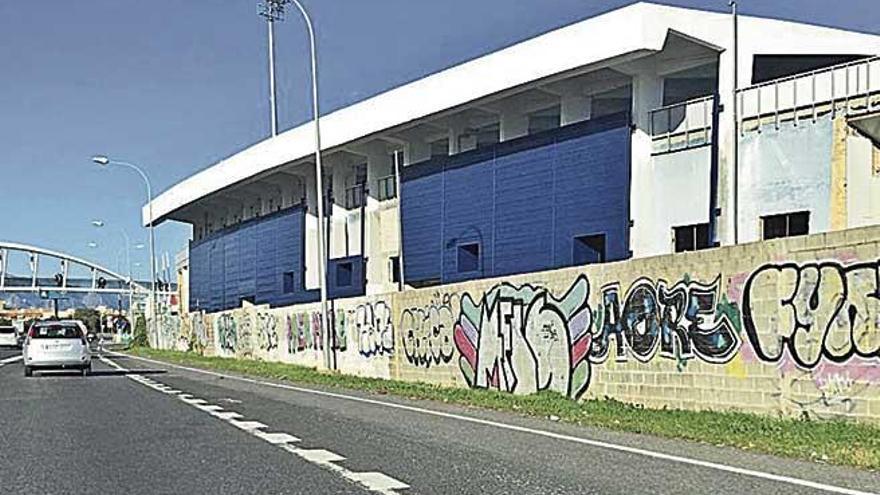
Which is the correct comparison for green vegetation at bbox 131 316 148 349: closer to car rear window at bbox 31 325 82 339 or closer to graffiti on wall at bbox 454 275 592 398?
car rear window at bbox 31 325 82 339

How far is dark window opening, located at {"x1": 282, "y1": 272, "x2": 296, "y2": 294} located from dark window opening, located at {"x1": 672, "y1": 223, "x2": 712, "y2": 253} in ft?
94.2

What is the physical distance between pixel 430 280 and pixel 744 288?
26.0 meters

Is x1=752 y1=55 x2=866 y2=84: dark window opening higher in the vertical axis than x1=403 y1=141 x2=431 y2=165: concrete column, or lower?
higher

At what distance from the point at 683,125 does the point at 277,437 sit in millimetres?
18943

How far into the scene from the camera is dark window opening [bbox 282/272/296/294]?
185 ft

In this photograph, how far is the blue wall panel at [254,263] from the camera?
5553cm

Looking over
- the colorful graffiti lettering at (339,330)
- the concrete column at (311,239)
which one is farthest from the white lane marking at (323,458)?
the concrete column at (311,239)

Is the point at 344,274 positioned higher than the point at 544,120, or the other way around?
the point at 544,120

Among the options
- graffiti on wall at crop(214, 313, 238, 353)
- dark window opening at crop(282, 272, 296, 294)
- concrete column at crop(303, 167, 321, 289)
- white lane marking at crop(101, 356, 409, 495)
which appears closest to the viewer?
white lane marking at crop(101, 356, 409, 495)

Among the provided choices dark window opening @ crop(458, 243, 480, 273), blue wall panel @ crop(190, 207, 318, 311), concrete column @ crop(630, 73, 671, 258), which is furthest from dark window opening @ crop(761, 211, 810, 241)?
blue wall panel @ crop(190, 207, 318, 311)

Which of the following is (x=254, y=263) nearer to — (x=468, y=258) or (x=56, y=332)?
(x=468, y=258)

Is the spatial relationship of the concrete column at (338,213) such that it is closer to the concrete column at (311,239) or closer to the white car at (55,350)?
the concrete column at (311,239)

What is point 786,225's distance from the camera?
1089 inches

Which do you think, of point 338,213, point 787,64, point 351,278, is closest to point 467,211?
point 787,64
